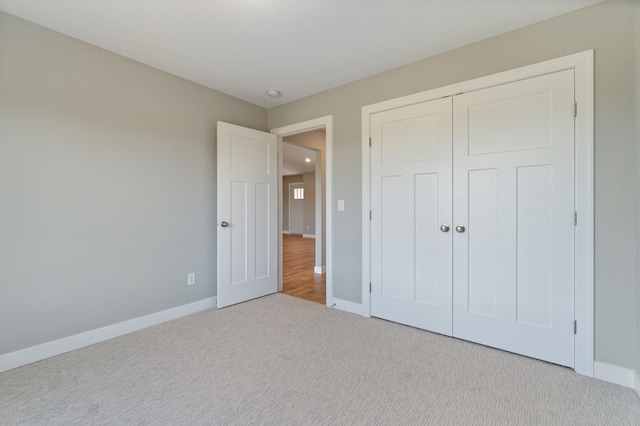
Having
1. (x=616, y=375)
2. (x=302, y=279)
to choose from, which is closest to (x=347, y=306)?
(x=302, y=279)

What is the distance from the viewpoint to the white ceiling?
1.82 m

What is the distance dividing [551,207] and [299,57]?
233 cm

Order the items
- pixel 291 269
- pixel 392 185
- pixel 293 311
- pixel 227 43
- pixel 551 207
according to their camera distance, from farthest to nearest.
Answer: pixel 291 269, pixel 293 311, pixel 392 185, pixel 227 43, pixel 551 207

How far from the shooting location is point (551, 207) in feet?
6.38

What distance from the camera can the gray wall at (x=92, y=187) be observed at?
6.35 feet

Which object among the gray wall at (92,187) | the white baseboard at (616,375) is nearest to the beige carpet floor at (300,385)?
the white baseboard at (616,375)

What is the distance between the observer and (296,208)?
11.2m

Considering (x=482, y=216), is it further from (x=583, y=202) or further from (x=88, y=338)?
(x=88, y=338)

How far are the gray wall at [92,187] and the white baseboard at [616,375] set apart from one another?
11.1 feet

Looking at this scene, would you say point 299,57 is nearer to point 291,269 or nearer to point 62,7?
point 62,7

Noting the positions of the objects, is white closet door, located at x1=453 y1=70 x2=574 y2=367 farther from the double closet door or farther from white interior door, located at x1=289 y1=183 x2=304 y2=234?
white interior door, located at x1=289 y1=183 x2=304 y2=234

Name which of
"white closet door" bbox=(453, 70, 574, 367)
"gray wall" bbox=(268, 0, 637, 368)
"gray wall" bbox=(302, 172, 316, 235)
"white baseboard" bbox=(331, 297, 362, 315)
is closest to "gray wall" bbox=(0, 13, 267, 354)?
"white baseboard" bbox=(331, 297, 362, 315)

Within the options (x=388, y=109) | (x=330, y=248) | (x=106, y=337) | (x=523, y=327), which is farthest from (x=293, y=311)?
(x=388, y=109)

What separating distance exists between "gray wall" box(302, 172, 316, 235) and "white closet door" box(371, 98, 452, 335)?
778cm
